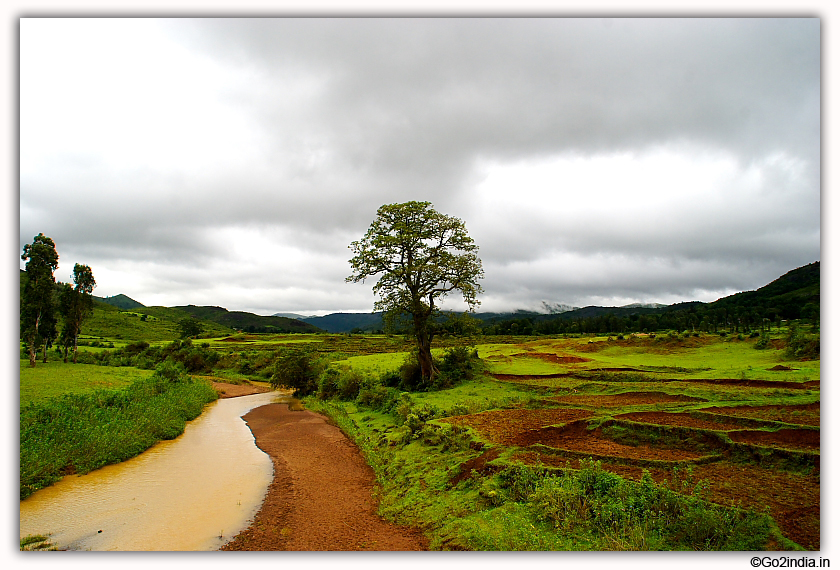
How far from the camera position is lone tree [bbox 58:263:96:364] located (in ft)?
122

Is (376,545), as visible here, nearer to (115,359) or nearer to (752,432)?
(752,432)

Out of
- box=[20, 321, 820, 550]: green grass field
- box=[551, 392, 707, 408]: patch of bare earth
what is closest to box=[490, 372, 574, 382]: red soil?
box=[20, 321, 820, 550]: green grass field

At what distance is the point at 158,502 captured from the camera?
11.3 m

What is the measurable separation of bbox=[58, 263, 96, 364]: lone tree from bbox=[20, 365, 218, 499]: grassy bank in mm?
21327

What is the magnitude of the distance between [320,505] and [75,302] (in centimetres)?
4041

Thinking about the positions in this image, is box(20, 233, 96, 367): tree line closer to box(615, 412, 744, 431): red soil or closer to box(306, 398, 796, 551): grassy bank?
box(306, 398, 796, 551): grassy bank

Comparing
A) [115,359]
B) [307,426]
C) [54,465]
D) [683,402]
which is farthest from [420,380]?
[115,359]

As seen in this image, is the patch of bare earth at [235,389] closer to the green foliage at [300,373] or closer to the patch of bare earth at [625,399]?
the green foliage at [300,373]

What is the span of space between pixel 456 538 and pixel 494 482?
1.67 metres

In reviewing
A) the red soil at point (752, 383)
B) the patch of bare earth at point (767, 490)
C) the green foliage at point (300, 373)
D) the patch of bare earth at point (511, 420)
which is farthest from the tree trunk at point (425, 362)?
the patch of bare earth at point (767, 490)

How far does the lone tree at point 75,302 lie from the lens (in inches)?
1460

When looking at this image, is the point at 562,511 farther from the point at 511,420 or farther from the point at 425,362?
the point at 425,362

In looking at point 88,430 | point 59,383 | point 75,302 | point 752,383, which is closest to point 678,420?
point 752,383

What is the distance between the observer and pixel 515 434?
11.4 m
